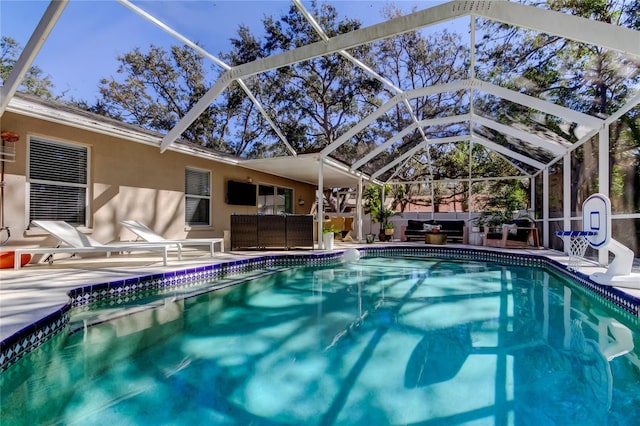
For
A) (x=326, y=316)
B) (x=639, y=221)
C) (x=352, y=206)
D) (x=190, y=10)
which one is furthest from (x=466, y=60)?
(x=352, y=206)

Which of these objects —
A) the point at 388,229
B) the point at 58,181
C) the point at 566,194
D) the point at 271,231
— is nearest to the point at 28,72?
the point at 58,181

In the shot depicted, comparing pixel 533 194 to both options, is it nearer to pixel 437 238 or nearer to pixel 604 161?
pixel 437 238

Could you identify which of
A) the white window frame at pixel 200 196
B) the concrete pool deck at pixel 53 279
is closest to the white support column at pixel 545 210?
the concrete pool deck at pixel 53 279

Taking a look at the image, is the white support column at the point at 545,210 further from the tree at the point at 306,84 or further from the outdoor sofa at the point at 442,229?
the tree at the point at 306,84

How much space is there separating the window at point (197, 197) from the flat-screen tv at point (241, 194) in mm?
712

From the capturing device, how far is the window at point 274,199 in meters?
12.4

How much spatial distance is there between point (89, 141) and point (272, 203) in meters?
6.76

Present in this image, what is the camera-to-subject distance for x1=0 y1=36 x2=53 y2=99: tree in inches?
529

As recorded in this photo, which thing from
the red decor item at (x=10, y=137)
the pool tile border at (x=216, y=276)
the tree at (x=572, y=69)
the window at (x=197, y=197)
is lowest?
the pool tile border at (x=216, y=276)

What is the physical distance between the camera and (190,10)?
6863 mm

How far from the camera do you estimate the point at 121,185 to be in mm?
7539

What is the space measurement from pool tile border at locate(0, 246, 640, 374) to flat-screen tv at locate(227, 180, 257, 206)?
11.4ft

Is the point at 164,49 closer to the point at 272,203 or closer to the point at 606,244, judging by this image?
the point at 272,203

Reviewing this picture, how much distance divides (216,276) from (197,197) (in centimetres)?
399
